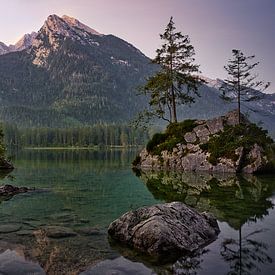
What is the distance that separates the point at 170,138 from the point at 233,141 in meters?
9.89

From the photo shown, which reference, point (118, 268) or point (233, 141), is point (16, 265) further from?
point (233, 141)

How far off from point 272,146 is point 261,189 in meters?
21.0

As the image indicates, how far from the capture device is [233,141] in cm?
4831

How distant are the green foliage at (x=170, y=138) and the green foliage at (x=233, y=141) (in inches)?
175

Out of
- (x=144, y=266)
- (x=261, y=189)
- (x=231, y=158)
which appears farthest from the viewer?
(x=231, y=158)

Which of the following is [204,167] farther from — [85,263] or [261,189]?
[85,263]

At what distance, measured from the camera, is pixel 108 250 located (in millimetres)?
13766

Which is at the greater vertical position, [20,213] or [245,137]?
[245,137]

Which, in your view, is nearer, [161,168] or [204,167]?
[204,167]

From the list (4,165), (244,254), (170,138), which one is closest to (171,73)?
(170,138)

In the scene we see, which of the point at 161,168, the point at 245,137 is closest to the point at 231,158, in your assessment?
the point at 245,137

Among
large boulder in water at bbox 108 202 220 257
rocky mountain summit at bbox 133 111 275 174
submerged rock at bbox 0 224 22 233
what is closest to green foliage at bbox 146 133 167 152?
rocky mountain summit at bbox 133 111 275 174

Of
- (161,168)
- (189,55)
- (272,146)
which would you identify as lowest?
(161,168)

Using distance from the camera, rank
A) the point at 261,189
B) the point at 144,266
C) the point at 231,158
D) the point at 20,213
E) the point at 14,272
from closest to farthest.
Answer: the point at 14,272
the point at 144,266
the point at 20,213
the point at 261,189
the point at 231,158
